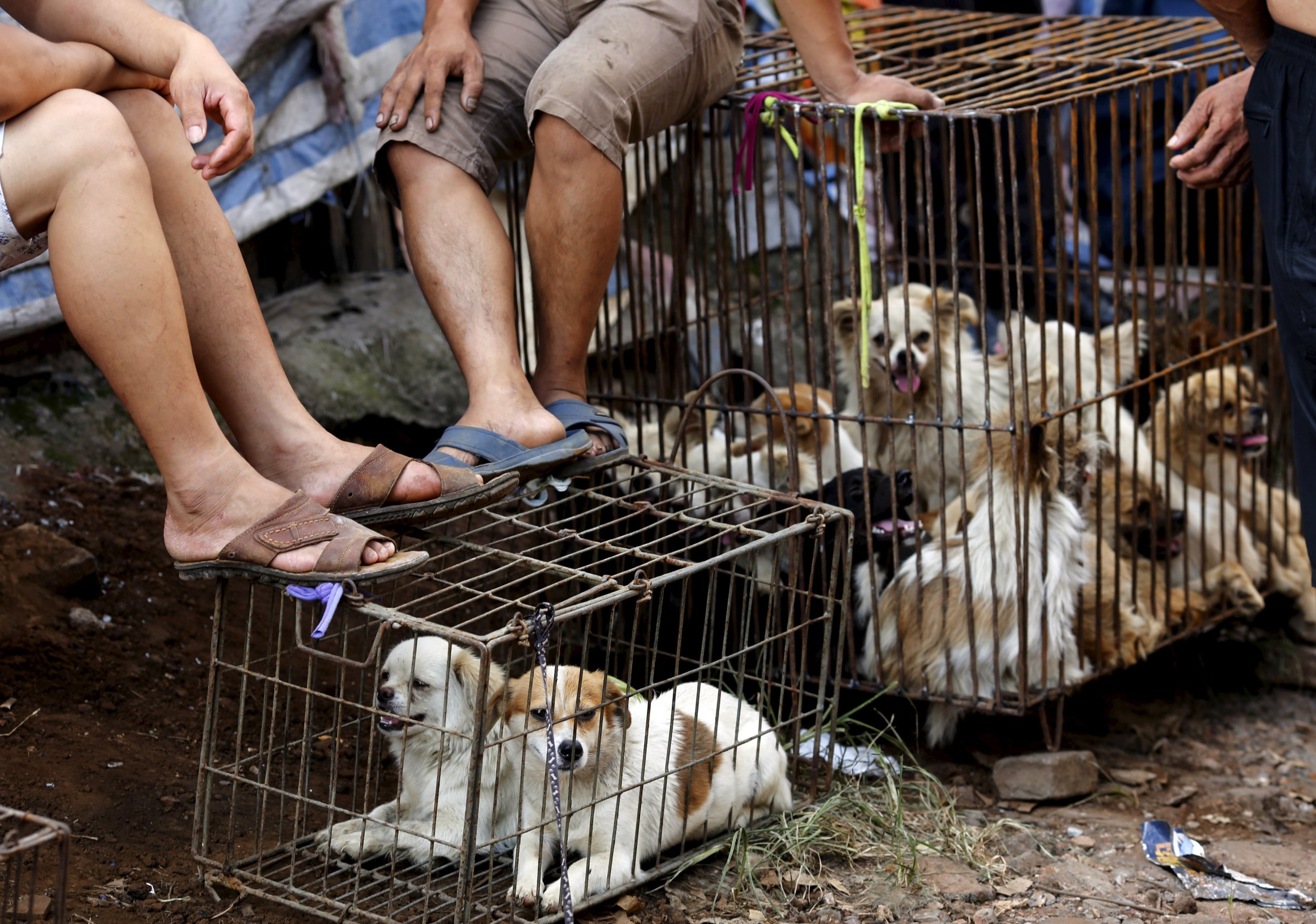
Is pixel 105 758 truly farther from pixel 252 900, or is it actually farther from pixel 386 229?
pixel 386 229

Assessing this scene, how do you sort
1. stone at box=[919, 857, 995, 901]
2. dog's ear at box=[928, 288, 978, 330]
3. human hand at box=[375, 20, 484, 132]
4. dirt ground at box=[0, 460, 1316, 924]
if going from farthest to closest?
dog's ear at box=[928, 288, 978, 330] → human hand at box=[375, 20, 484, 132] → stone at box=[919, 857, 995, 901] → dirt ground at box=[0, 460, 1316, 924]

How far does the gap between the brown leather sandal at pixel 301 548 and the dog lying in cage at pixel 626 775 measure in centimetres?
34

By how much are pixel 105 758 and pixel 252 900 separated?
566 millimetres

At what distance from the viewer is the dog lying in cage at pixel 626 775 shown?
2.50 metres

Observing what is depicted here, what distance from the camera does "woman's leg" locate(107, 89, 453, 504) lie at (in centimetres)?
250

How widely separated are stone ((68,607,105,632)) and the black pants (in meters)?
2.78

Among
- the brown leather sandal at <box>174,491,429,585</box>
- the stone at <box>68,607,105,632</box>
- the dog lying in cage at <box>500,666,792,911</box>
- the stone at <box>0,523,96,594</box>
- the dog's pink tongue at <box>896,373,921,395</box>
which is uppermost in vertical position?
the brown leather sandal at <box>174,491,429,585</box>

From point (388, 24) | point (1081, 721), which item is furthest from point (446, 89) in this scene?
point (1081, 721)

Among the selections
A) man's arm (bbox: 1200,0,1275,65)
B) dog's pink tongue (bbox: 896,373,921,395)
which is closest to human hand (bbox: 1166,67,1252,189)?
man's arm (bbox: 1200,0,1275,65)

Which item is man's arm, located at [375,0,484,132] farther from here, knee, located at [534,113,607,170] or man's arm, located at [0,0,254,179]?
man's arm, located at [0,0,254,179]

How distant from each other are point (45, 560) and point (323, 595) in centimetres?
148

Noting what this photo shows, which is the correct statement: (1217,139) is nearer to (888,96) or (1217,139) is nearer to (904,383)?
(888,96)

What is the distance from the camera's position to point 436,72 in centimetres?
293

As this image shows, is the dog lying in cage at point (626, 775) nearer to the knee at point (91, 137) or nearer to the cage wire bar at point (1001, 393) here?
the cage wire bar at point (1001, 393)
